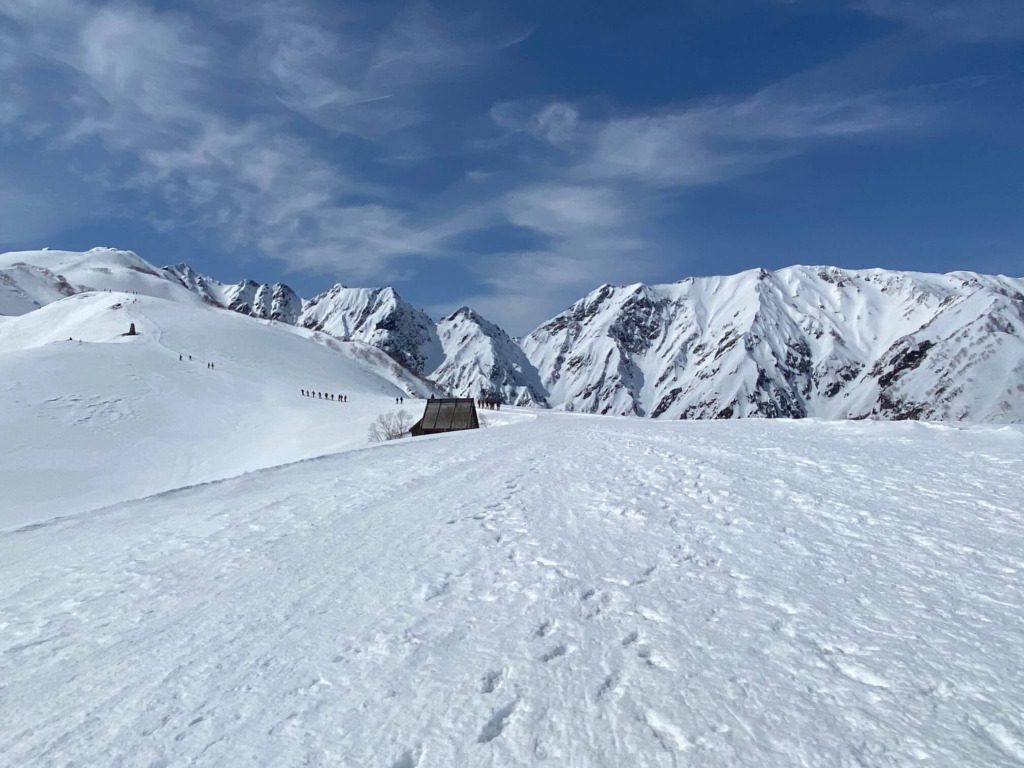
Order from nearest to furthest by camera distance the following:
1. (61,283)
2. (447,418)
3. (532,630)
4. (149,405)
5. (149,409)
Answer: (532,630) < (447,418) < (149,409) < (149,405) < (61,283)

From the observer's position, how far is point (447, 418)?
3984 centimetres

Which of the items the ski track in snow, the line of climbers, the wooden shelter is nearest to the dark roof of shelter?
the wooden shelter

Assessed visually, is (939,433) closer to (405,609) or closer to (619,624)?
(619,624)

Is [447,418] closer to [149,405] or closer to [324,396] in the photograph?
[149,405]

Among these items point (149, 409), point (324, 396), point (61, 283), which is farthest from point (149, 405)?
point (61, 283)

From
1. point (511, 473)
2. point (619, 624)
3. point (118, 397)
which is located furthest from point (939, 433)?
point (118, 397)

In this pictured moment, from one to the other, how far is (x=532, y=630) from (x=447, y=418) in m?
34.6

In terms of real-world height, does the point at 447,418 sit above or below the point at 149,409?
below

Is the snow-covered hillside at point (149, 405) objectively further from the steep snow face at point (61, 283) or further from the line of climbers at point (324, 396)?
the steep snow face at point (61, 283)

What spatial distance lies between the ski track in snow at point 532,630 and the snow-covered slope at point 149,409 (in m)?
19.8

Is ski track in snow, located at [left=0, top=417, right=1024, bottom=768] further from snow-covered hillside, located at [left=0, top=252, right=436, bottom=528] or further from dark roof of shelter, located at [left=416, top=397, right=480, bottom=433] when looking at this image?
dark roof of shelter, located at [left=416, top=397, right=480, bottom=433]

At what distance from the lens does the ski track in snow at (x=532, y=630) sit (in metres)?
4.06

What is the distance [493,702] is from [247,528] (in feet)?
20.9

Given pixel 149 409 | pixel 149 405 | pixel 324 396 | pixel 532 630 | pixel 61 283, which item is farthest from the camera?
pixel 61 283
